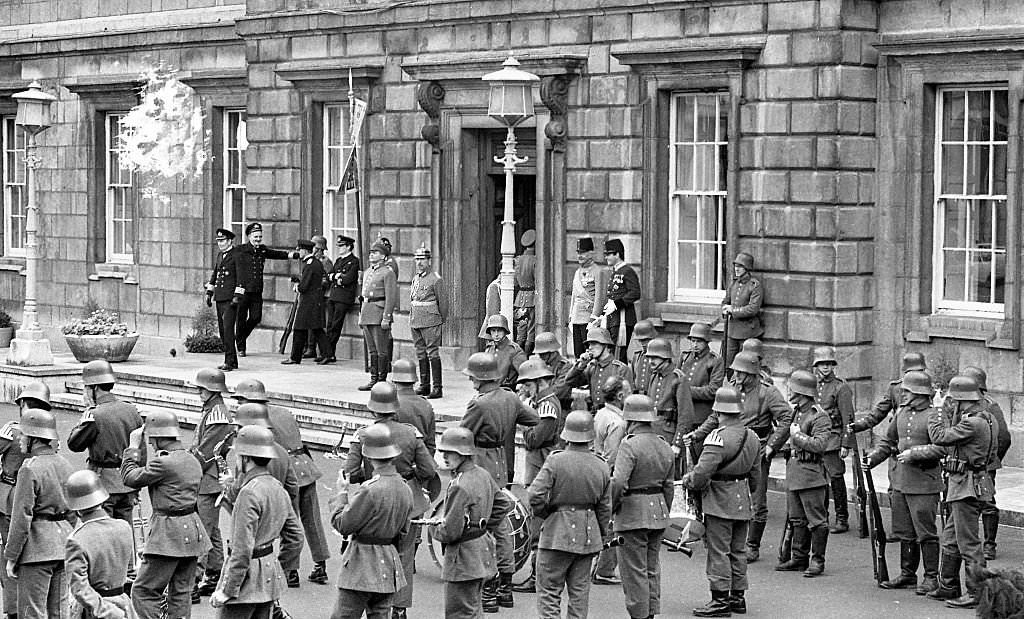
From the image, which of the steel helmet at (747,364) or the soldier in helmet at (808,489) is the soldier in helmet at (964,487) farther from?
the steel helmet at (747,364)

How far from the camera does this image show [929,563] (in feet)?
48.2

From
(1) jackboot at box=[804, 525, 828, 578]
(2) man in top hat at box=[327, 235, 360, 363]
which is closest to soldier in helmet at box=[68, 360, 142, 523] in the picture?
(1) jackboot at box=[804, 525, 828, 578]

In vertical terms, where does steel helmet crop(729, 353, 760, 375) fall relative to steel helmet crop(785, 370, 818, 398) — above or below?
above

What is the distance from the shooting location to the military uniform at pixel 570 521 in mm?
12914

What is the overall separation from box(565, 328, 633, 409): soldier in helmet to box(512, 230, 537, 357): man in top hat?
21.0 ft

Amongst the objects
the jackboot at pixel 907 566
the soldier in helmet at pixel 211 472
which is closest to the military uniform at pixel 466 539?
the soldier in helmet at pixel 211 472

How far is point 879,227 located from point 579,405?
18.8ft

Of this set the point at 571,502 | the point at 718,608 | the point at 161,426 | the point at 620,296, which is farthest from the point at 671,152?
the point at 161,426

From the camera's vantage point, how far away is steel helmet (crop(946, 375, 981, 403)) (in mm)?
14508

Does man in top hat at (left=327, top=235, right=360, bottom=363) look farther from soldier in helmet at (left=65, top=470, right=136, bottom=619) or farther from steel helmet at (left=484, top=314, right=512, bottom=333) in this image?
soldier in helmet at (left=65, top=470, right=136, bottom=619)

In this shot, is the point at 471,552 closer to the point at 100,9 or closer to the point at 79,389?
the point at 79,389

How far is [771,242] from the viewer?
840 inches

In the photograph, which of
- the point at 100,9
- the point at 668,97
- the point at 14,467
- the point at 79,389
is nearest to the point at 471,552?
the point at 14,467

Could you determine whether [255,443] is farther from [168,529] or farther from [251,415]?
[251,415]
